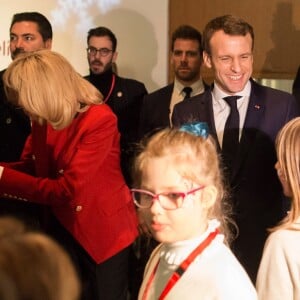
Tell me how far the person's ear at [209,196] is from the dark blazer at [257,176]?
801 millimetres

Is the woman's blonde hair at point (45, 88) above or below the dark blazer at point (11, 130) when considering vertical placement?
above

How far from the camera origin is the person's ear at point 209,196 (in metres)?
1.56

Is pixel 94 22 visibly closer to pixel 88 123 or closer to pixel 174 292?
pixel 88 123

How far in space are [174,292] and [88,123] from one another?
0.84 metres

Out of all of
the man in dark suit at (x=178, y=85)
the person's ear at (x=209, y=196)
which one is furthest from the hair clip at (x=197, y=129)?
the man in dark suit at (x=178, y=85)

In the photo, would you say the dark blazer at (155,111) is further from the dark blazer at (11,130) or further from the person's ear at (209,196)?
the person's ear at (209,196)

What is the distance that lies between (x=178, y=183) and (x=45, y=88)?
0.76 meters

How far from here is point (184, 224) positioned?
4.97 ft

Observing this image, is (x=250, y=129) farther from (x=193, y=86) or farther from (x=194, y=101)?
(x=193, y=86)

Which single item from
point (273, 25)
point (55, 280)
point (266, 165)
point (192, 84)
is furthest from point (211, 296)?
point (273, 25)

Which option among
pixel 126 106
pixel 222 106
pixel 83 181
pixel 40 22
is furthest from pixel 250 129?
pixel 40 22

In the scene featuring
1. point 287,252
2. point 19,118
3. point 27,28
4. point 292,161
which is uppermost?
point 27,28

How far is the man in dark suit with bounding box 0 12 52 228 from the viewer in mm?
2516

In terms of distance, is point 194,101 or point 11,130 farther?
point 11,130
